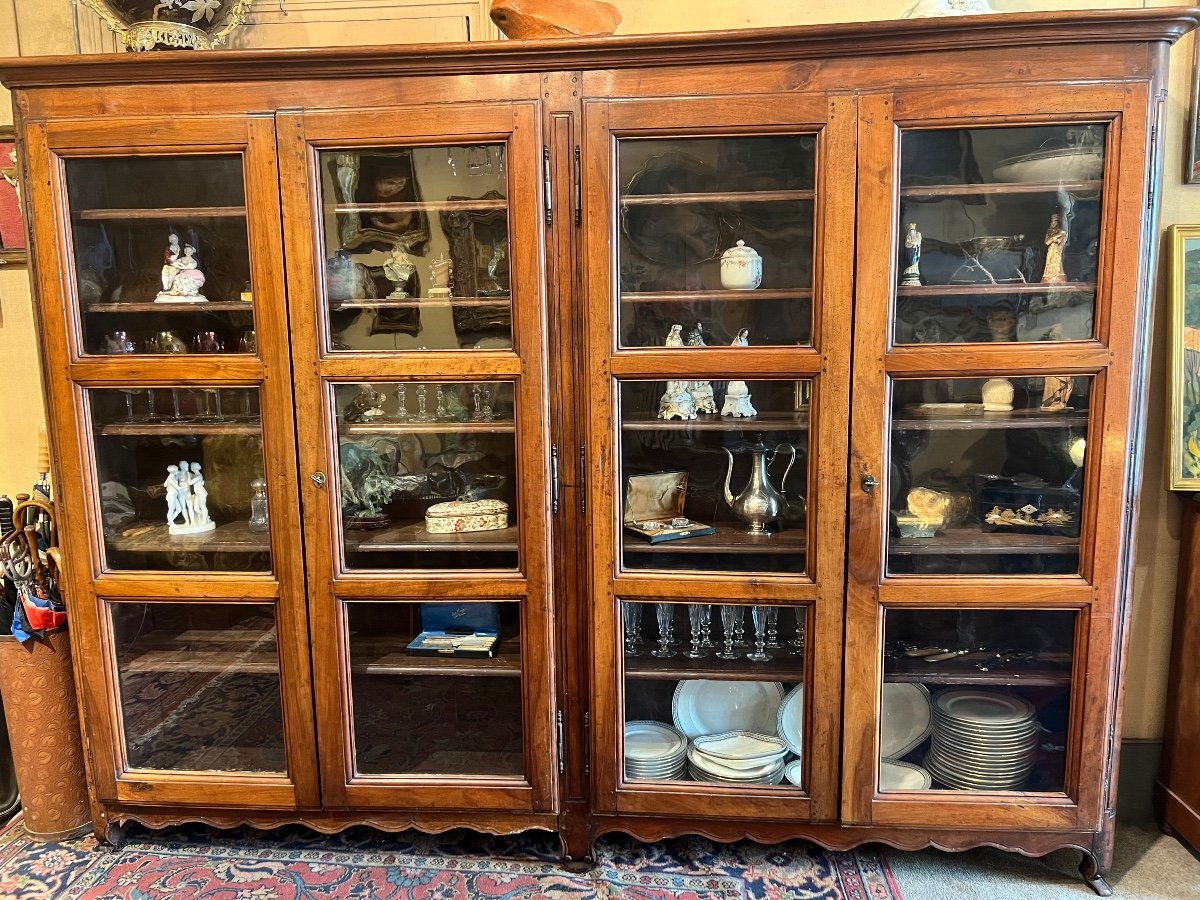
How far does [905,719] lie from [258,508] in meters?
1.84

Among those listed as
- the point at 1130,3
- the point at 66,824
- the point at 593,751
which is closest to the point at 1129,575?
the point at 593,751

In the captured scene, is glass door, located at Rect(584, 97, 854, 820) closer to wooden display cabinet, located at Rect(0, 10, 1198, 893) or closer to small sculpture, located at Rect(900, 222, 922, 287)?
wooden display cabinet, located at Rect(0, 10, 1198, 893)

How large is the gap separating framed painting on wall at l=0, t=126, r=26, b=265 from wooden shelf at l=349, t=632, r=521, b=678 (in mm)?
1651

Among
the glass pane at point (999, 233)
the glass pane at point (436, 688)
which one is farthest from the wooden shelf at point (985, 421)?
the glass pane at point (436, 688)

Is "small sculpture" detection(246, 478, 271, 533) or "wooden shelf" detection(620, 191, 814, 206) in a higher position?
"wooden shelf" detection(620, 191, 814, 206)

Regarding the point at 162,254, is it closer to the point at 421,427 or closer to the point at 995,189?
the point at 421,427

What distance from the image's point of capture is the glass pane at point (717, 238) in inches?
68.1

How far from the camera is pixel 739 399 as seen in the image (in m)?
1.83

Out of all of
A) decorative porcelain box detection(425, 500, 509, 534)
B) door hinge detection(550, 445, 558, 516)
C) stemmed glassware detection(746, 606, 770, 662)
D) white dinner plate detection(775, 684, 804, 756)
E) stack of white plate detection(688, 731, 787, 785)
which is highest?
door hinge detection(550, 445, 558, 516)

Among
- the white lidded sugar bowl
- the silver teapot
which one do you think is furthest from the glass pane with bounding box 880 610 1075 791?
the white lidded sugar bowl

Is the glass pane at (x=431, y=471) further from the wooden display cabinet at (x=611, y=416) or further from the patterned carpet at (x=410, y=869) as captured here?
the patterned carpet at (x=410, y=869)

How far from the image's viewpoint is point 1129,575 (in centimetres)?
172

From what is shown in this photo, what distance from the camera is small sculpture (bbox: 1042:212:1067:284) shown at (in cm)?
172

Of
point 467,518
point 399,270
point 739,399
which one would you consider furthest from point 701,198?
point 467,518
